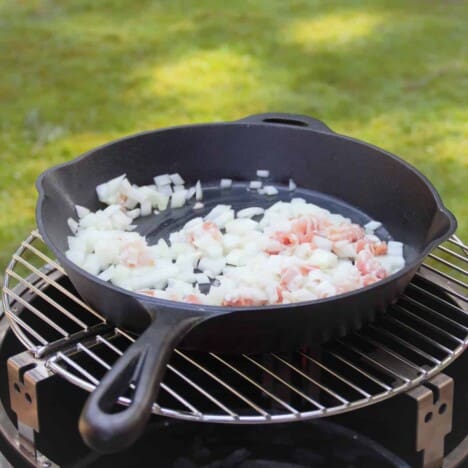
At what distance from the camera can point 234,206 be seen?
2.02 m

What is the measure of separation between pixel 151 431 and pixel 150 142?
2.20ft

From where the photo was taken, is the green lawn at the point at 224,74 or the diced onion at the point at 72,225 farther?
the green lawn at the point at 224,74

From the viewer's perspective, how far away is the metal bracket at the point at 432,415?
55.9 inches

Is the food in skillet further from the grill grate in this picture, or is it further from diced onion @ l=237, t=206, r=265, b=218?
the grill grate

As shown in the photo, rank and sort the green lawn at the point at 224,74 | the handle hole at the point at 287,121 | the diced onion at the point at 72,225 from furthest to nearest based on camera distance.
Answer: the green lawn at the point at 224,74
the handle hole at the point at 287,121
the diced onion at the point at 72,225

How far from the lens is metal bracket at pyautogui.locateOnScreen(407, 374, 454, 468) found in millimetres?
1420

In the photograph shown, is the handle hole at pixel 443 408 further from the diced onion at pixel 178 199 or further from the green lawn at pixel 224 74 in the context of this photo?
the green lawn at pixel 224 74

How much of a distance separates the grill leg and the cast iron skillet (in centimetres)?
16

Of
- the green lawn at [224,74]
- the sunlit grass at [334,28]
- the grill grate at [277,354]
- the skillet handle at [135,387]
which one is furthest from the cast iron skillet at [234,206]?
the sunlit grass at [334,28]

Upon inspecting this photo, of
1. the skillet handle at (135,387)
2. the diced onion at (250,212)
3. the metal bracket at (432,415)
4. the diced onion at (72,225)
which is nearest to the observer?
the skillet handle at (135,387)

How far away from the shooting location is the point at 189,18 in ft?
16.0

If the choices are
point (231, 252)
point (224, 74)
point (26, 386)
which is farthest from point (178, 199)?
point (224, 74)

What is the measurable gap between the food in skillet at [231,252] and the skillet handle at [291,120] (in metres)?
0.20

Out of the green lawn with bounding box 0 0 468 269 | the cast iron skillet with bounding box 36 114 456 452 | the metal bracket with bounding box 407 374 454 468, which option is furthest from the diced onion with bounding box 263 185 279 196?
the green lawn with bounding box 0 0 468 269
